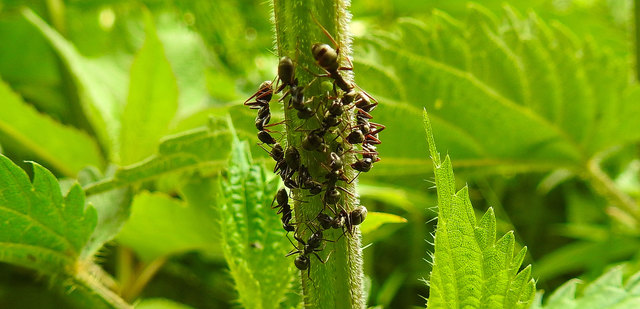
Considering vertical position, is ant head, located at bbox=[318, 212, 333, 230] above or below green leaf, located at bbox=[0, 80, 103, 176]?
below

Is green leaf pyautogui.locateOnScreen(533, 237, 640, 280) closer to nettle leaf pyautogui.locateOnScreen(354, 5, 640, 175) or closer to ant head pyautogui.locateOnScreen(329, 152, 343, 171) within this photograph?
nettle leaf pyautogui.locateOnScreen(354, 5, 640, 175)

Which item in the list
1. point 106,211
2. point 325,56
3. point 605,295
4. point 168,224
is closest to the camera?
point 325,56

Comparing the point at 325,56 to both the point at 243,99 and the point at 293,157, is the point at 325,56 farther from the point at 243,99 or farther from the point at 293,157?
the point at 243,99

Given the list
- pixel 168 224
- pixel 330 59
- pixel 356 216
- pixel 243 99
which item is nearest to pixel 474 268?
pixel 356 216

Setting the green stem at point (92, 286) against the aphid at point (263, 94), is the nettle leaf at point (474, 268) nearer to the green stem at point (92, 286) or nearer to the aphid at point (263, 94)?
the aphid at point (263, 94)

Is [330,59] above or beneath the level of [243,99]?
beneath

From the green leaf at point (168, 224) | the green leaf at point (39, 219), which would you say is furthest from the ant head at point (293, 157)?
the green leaf at point (168, 224)

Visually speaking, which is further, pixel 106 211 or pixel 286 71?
pixel 106 211

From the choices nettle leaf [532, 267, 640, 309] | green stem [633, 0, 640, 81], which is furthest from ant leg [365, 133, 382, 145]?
green stem [633, 0, 640, 81]

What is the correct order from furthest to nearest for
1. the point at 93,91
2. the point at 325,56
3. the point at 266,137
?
the point at 93,91 → the point at 266,137 → the point at 325,56
